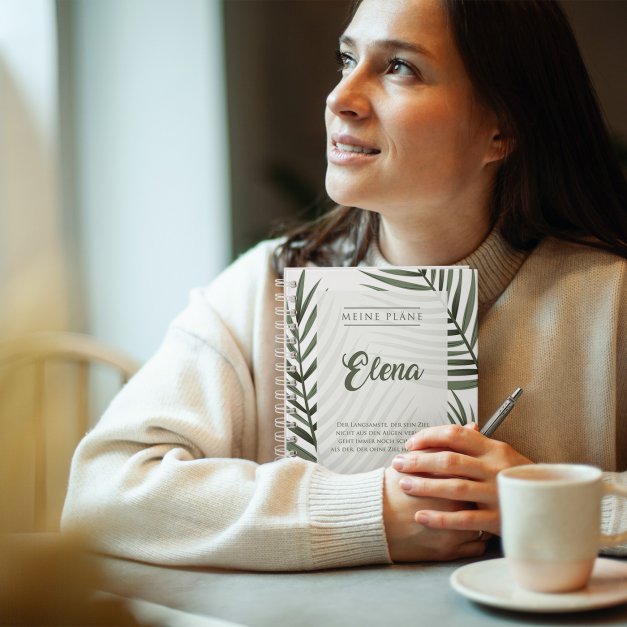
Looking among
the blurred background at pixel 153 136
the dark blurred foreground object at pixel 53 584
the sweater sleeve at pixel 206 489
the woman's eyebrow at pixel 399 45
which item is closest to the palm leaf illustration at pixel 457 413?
the sweater sleeve at pixel 206 489

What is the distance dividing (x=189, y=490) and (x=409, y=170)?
467 mm

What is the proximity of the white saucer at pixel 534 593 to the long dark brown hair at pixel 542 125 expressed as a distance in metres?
0.51

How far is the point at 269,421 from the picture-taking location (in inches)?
46.7

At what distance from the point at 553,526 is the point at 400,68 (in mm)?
650

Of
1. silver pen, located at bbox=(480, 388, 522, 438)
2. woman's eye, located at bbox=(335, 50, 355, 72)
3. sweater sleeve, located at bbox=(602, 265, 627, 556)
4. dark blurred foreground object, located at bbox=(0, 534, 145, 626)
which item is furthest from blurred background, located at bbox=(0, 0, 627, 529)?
dark blurred foreground object, located at bbox=(0, 534, 145, 626)

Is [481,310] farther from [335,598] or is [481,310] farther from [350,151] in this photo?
[335,598]

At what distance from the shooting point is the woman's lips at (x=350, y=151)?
110 cm

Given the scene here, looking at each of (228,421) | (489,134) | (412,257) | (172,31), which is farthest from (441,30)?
(172,31)

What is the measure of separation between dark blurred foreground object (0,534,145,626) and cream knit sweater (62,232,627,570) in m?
0.59

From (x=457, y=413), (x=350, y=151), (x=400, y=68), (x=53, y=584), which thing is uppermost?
(x=400, y=68)

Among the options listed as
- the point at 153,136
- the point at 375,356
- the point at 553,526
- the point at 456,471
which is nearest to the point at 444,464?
the point at 456,471

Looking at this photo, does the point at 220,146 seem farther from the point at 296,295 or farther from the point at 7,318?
the point at 7,318

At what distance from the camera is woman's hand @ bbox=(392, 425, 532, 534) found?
0.89 metres

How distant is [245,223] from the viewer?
2012mm
